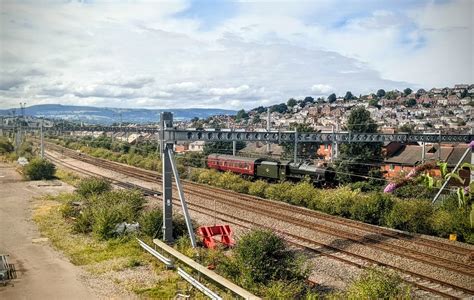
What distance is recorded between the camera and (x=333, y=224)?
17.5 metres

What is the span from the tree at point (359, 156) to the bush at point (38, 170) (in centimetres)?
2412

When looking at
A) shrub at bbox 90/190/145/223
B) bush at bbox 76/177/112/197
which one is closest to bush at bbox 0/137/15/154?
bush at bbox 76/177/112/197

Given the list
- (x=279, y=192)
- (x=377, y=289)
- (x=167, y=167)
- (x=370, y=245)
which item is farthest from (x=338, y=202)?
(x=377, y=289)

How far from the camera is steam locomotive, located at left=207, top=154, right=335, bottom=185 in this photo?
27.1 meters

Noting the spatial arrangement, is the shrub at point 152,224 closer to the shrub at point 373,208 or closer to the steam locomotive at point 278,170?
the shrub at point 373,208

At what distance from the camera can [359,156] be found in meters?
35.7

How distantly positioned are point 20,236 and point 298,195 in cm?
1354

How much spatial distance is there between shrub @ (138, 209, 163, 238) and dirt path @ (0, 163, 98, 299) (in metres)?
3.07

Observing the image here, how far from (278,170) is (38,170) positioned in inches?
777

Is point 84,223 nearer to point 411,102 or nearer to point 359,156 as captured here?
point 359,156

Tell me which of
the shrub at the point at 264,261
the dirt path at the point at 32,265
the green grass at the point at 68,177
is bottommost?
the green grass at the point at 68,177

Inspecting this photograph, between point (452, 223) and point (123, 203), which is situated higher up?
point (123, 203)

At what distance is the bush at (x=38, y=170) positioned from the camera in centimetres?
3272

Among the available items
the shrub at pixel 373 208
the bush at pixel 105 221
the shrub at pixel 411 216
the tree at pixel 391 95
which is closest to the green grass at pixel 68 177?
the bush at pixel 105 221
